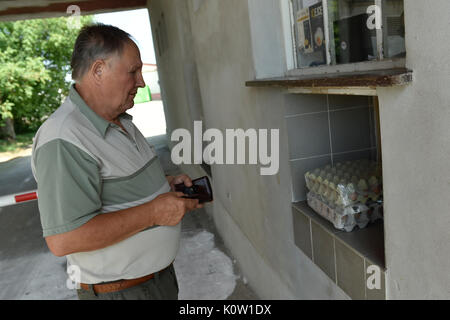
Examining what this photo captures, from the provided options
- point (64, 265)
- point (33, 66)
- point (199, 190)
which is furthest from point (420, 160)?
point (33, 66)

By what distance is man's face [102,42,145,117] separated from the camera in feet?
4.72

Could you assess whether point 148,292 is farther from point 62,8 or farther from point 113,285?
point 62,8

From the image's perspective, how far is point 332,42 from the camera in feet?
5.91

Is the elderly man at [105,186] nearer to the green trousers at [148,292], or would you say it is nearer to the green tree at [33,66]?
the green trousers at [148,292]

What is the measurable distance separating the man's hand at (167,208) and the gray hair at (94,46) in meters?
0.57

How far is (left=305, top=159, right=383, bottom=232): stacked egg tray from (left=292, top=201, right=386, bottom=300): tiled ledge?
43 millimetres

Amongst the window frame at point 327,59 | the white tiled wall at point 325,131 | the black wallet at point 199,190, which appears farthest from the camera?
the white tiled wall at point 325,131

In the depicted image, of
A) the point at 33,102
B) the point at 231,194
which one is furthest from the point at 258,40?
the point at 33,102

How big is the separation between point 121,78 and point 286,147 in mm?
1046

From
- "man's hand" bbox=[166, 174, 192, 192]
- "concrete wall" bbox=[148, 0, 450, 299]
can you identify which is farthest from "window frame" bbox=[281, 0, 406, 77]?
"man's hand" bbox=[166, 174, 192, 192]

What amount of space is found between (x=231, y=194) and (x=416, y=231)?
2711mm

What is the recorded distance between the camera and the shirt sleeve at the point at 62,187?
1.24 m

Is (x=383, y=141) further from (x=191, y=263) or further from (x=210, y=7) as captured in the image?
(x=191, y=263)

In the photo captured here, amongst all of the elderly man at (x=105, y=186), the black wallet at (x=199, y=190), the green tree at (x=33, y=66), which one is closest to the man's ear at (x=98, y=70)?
the elderly man at (x=105, y=186)
